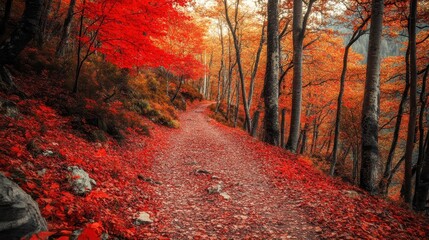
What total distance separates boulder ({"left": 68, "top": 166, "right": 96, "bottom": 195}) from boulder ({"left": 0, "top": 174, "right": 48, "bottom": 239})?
1790 millimetres

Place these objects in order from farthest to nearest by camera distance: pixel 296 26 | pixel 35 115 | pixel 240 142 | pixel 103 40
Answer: pixel 240 142
pixel 296 26
pixel 103 40
pixel 35 115

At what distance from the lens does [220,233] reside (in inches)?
179

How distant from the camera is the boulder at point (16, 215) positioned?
244 cm

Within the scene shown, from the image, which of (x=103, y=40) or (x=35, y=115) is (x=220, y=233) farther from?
(x=103, y=40)

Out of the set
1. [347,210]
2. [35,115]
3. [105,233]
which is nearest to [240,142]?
[347,210]

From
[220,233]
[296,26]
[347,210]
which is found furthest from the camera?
[296,26]

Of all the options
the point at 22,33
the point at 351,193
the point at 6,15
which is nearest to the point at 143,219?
the point at 351,193

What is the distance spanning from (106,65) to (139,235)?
1171 centimetres

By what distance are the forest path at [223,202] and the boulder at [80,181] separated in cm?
145

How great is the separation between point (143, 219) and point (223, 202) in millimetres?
1940

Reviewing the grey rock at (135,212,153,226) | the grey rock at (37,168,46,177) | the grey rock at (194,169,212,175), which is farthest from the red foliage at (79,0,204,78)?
the grey rock at (135,212,153,226)

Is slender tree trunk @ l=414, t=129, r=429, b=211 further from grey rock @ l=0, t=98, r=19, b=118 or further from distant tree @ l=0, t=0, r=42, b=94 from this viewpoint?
distant tree @ l=0, t=0, r=42, b=94

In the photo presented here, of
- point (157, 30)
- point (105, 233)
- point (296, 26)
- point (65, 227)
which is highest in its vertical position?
point (296, 26)

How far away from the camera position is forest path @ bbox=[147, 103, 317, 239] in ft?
15.1
